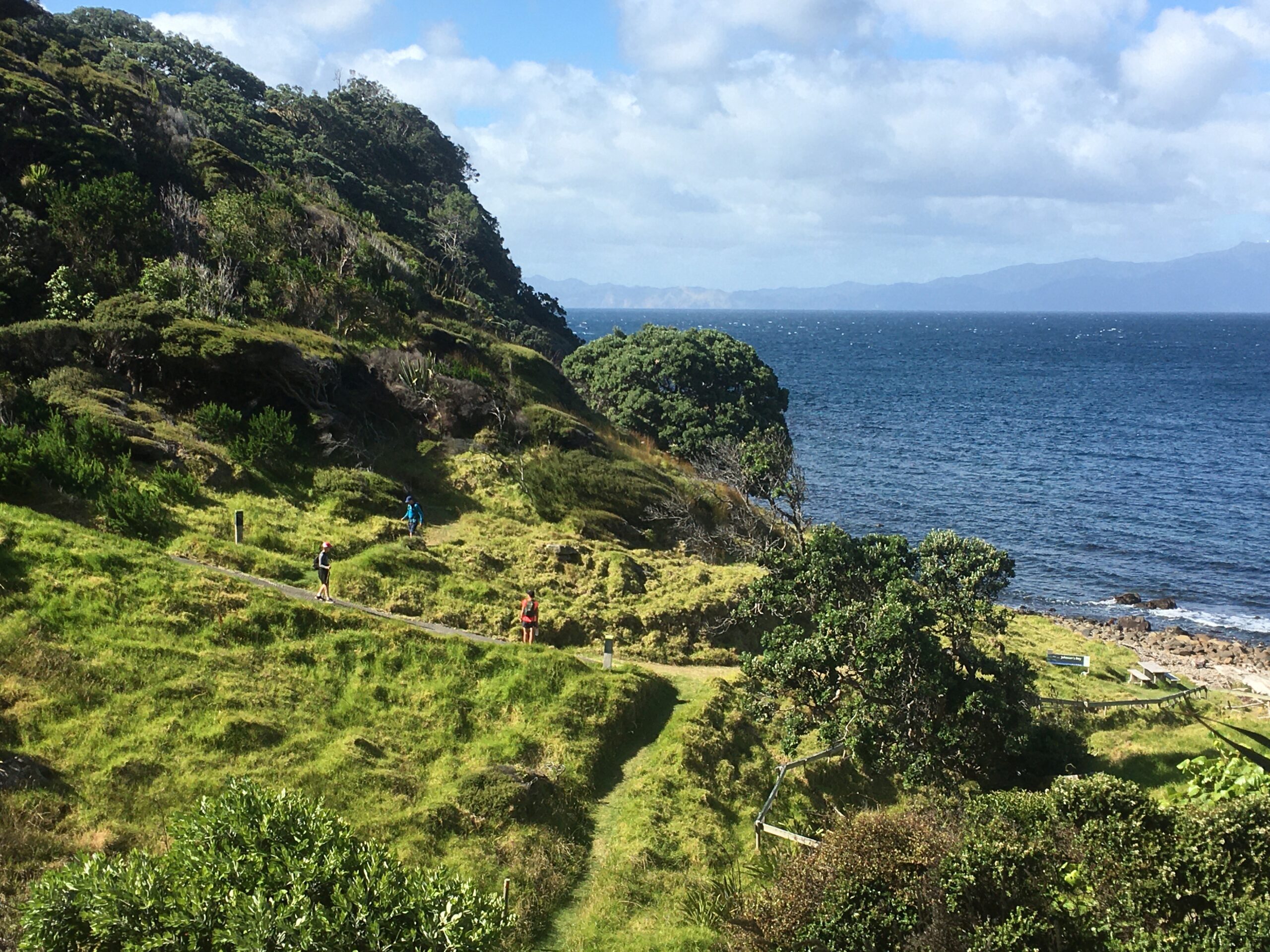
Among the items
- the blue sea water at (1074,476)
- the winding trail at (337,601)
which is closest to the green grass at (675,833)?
the winding trail at (337,601)

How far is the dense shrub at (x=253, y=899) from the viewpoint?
886cm

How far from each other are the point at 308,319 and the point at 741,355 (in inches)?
1017

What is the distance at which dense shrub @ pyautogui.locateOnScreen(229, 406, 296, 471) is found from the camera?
2809 cm

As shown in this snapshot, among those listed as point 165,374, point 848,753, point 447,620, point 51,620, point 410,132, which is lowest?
point 848,753

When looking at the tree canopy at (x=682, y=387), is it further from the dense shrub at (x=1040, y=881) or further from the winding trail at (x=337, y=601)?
the dense shrub at (x=1040, y=881)

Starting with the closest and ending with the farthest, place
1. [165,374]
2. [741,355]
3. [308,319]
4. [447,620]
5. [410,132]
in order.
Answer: [447,620] → [165,374] → [308,319] → [741,355] → [410,132]

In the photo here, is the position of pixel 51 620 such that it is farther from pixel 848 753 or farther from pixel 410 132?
pixel 410 132

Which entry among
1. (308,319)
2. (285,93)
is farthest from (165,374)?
(285,93)

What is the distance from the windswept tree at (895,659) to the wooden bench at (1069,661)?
9.16 meters

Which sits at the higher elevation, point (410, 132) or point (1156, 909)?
point (410, 132)

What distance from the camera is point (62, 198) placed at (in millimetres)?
33844

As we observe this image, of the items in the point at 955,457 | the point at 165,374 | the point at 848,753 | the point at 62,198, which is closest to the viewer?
the point at 848,753

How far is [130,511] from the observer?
2264cm

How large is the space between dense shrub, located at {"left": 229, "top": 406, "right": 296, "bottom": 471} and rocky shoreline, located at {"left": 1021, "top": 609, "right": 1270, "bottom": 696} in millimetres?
33223
